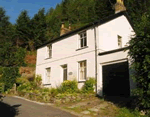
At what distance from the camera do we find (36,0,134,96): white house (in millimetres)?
14048

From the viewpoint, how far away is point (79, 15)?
47.4m

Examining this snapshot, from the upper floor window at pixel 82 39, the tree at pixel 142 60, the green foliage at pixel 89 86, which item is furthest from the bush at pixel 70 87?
the tree at pixel 142 60

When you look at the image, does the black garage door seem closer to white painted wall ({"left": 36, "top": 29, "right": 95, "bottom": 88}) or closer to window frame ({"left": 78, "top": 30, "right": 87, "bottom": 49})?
white painted wall ({"left": 36, "top": 29, "right": 95, "bottom": 88})

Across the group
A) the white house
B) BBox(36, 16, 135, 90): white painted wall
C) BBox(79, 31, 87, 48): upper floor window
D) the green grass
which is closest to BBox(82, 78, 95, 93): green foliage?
the white house

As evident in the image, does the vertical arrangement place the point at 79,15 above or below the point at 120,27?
above

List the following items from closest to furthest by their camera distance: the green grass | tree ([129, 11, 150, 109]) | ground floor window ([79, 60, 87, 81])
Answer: tree ([129, 11, 150, 109]) → the green grass → ground floor window ([79, 60, 87, 81])

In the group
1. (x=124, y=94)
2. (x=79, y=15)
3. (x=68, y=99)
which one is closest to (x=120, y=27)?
(x=124, y=94)

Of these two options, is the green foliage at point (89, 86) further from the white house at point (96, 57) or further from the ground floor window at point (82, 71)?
the ground floor window at point (82, 71)

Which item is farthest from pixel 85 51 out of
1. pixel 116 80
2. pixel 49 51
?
pixel 49 51

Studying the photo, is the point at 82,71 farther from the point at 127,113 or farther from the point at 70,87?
the point at 127,113

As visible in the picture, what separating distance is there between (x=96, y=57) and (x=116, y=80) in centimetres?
263

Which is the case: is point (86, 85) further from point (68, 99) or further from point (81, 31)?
point (81, 31)

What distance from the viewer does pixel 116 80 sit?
14977 millimetres

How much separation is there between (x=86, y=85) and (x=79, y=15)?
118 feet
